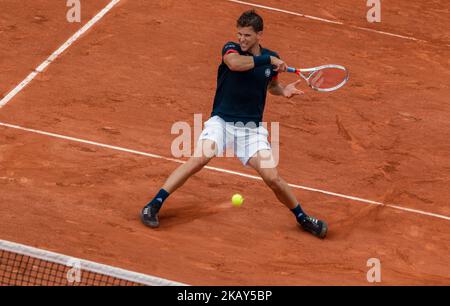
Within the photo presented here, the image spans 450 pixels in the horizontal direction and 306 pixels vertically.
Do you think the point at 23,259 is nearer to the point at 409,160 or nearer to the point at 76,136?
the point at 76,136

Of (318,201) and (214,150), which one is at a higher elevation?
(214,150)

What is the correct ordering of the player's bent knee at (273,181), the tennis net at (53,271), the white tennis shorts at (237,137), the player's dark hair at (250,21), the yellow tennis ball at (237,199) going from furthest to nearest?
the yellow tennis ball at (237,199) < the white tennis shorts at (237,137) < the player's bent knee at (273,181) < the player's dark hair at (250,21) < the tennis net at (53,271)

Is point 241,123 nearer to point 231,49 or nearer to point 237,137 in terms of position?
point 237,137

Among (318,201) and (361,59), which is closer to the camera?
(318,201)

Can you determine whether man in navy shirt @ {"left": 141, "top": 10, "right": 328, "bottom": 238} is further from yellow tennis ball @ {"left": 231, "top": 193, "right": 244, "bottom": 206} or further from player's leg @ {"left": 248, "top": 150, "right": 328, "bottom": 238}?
yellow tennis ball @ {"left": 231, "top": 193, "right": 244, "bottom": 206}

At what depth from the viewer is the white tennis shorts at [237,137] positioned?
10.7m

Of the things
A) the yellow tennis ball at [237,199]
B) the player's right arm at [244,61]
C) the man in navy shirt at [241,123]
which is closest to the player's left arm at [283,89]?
the man in navy shirt at [241,123]

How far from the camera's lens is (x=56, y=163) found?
11992mm

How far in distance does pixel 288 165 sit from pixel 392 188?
1.31 metres

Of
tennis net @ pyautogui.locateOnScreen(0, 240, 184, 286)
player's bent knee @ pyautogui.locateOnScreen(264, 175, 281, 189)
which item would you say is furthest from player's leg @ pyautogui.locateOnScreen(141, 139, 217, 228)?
tennis net @ pyautogui.locateOnScreen(0, 240, 184, 286)

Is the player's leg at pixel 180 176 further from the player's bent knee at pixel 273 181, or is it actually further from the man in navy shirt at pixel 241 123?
the player's bent knee at pixel 273 181

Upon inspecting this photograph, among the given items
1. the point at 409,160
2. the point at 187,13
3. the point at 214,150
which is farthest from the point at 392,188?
the point at 187,13

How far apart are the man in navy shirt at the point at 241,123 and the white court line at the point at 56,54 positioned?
3.65 m

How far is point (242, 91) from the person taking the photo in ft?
35.0
